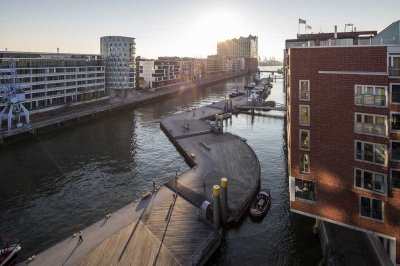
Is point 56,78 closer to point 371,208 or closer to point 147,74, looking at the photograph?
point 147,74

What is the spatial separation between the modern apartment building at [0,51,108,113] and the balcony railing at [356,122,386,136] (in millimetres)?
95830

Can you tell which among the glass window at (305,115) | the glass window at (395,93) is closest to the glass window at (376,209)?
the glass window at (395,93)

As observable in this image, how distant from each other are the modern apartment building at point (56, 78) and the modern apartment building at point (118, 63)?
8797 mm

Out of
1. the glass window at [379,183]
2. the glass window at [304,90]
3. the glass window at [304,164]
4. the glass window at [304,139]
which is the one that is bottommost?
the glass window at [379,183]

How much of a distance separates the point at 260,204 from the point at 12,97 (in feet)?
255

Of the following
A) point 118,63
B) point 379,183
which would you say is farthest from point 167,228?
point 118,63

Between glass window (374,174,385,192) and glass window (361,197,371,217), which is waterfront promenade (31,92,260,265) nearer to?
glass window (361,197,371,217)

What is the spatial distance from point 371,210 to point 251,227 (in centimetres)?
1557

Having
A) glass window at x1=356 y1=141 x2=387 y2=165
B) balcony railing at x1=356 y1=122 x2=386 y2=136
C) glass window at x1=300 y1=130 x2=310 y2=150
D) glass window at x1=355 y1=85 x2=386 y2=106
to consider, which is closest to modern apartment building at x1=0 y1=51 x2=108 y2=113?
glass window at x1=300 y1=130 x2=310 y2=150

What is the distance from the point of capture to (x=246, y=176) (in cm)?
5253

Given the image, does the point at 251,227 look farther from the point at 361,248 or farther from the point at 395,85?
the point at 395,85

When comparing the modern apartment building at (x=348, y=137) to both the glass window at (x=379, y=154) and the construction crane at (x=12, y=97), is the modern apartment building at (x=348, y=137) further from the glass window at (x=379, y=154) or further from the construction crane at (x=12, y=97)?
the construction crane at (x=12, y=97)

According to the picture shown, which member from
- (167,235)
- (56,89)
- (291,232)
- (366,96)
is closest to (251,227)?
(291,232)

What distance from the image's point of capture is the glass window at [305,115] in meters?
31.9
